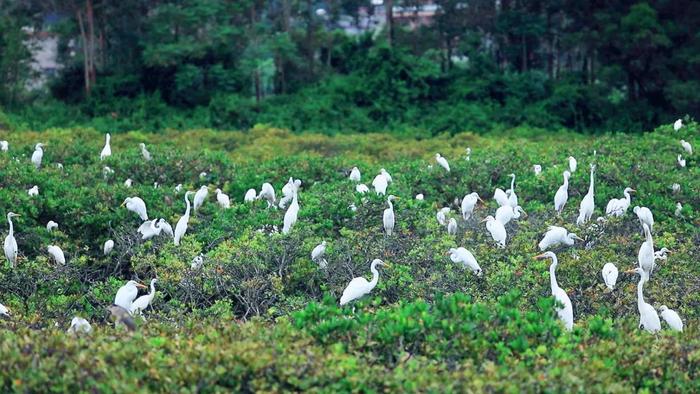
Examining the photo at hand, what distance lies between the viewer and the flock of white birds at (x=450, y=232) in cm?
866

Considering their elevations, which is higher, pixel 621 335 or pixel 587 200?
pixel 621 335

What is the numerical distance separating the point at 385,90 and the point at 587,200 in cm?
1747

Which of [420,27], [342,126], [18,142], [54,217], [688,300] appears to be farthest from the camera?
[420,27]

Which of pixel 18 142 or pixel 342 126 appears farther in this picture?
pixel 342 126

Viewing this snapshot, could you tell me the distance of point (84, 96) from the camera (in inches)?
1141

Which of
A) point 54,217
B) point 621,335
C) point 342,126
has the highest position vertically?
point 621,335

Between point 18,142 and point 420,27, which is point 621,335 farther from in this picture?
point 420,27

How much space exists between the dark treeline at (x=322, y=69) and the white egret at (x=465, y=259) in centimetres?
1690

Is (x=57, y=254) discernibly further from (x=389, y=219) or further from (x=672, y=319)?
(x=672, y=319)

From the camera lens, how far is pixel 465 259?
32.9ft

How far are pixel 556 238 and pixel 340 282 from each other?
6.71 ft

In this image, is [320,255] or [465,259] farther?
[320,255]

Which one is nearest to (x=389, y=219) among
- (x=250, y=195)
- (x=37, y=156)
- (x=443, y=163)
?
(x=250, y=195)

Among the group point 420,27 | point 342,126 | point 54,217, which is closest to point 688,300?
point 54,217
